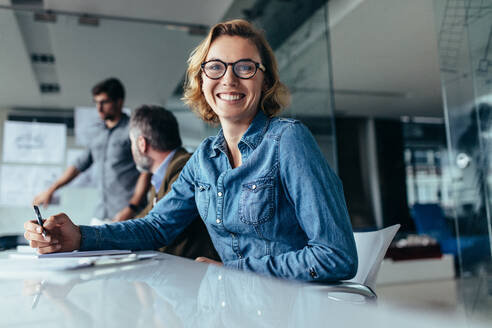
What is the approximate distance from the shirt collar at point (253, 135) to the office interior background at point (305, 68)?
1.49m

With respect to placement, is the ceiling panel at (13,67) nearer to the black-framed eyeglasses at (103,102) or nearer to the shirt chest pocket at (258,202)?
the black-framed eyeglasses at (103,102)

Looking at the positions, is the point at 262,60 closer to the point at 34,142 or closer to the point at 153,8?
the point at 153,8

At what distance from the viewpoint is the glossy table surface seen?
348mm

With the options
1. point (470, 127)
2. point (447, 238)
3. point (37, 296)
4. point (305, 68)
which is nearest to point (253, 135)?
point (37, 296)

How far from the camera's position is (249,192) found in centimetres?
106

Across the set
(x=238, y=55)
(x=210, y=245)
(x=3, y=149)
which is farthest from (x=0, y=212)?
(x=238, y=55)

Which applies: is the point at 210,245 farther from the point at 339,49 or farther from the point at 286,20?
A: the point at 339,49

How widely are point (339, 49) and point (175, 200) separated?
13.8 feet

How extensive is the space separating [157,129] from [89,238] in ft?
3.46

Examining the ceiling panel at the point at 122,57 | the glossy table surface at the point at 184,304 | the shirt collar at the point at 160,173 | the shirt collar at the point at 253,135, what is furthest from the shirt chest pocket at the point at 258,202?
the ceiling panel at the point at 122,57

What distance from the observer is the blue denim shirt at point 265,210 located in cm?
89

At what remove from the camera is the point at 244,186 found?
108 centimetres

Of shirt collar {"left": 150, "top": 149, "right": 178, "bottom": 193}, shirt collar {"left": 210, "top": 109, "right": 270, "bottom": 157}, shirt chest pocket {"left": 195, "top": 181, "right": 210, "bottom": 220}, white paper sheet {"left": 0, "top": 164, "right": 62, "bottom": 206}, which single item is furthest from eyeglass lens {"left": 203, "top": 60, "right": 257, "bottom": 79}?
white paper sheet {"left": 0, "top": 164, "right": 62, "bottom": 206}

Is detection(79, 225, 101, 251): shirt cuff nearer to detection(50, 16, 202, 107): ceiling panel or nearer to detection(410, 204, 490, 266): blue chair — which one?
detection(410, 204, 490, 266): blue chair
